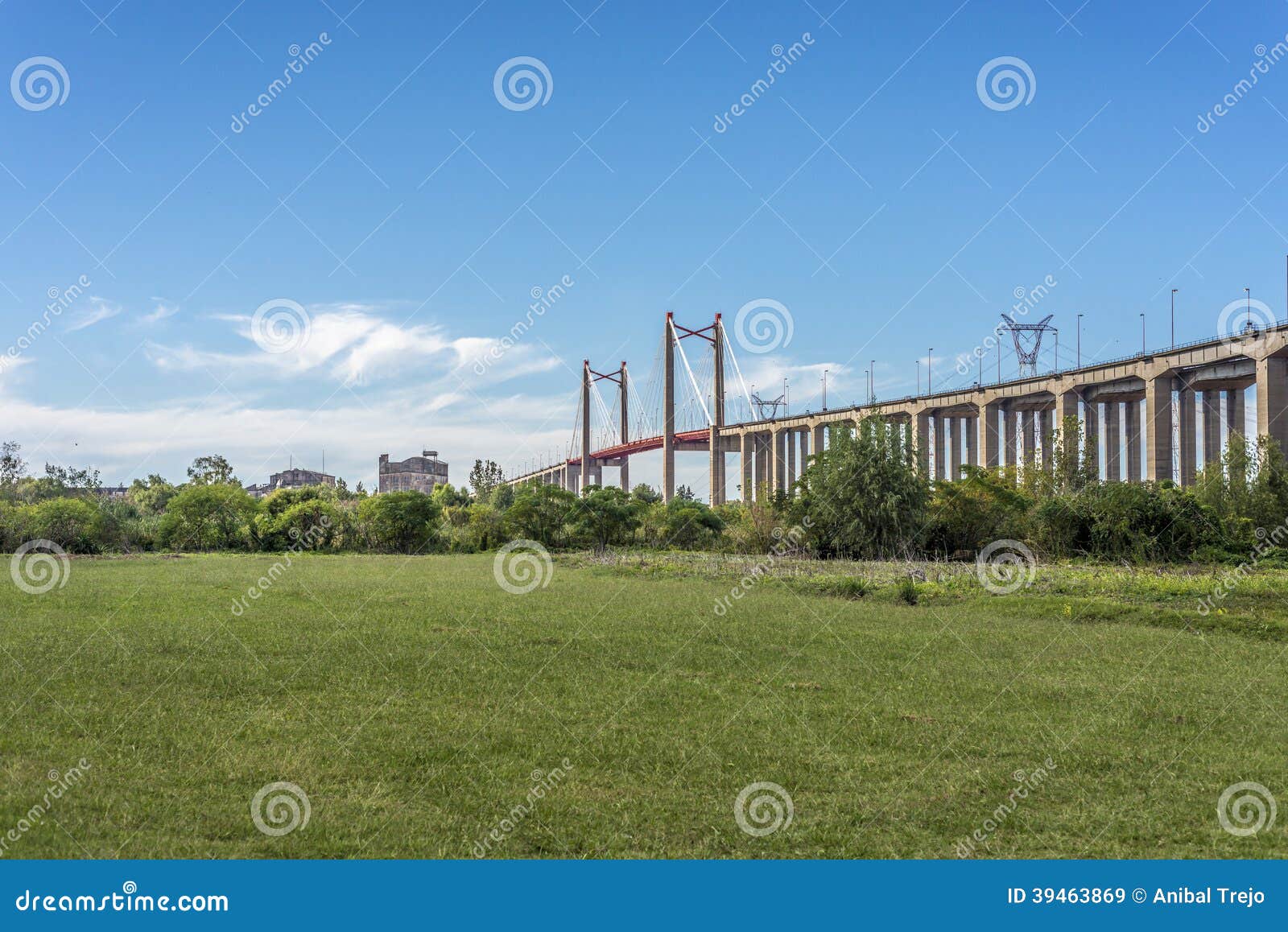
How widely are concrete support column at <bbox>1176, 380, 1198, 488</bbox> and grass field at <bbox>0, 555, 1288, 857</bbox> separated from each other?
22.8 m

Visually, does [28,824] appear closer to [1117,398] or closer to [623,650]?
[623,650]

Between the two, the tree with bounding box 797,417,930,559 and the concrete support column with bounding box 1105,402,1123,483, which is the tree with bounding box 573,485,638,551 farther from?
the concrete support column with bounding box 1105,402,1123,483

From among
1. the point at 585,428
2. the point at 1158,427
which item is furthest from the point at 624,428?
the point at 1158,427

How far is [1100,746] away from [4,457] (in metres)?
56.8

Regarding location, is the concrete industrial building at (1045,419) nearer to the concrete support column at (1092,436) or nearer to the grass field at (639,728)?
the concrete support column at (1092,436)

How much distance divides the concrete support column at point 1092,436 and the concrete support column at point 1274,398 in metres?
5.06

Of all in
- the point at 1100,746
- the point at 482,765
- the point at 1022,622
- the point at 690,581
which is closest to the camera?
the point at 482,765

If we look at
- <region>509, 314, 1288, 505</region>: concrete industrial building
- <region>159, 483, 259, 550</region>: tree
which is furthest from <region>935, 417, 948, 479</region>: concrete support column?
<region>159, 483, 259, 550</region>: tree

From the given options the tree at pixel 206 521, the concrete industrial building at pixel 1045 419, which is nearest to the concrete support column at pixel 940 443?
the concrete industrial building at pixel 1045 419

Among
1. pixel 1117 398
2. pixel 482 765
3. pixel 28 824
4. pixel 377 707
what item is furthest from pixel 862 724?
pixel 1117 398

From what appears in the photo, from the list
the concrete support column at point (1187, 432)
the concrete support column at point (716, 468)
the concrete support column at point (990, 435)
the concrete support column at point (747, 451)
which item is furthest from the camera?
the concrete support column at point (747, 451)

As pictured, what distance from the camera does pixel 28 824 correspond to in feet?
19.2

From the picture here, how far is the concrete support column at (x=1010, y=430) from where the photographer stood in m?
50.9

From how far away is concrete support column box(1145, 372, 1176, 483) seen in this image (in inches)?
1480
